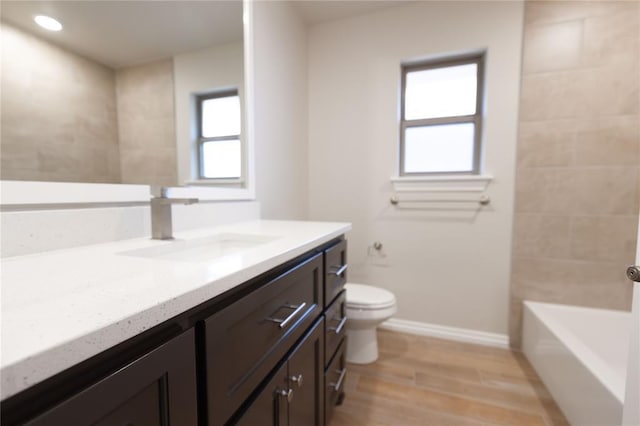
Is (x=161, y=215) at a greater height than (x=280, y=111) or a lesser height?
lesser

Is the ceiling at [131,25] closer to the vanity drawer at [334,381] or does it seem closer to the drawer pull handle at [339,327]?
the drawer pull handle at [339,327]

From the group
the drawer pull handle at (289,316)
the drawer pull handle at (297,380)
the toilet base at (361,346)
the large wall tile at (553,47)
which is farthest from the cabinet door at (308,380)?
the large wall tile at (553,47)

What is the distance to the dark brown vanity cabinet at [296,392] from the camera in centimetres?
64

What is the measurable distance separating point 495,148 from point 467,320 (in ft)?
3.93

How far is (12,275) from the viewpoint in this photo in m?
0.52

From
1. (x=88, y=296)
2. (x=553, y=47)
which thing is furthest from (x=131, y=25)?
(x=553, y=47)

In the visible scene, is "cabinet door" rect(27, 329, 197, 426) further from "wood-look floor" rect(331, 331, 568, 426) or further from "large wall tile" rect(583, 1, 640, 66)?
"large wall tile" rect(583, 1, 640, 66)

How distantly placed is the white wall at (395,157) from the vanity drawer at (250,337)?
1397 mm

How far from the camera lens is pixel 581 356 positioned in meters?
1.26

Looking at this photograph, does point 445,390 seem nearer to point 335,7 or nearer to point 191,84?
point 191,84

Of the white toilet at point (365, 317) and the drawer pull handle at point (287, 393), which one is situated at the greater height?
the drawer pull handle at point (287, 393)

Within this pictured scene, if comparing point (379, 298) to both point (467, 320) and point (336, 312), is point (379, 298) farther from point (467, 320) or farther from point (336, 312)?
point (467, 320)

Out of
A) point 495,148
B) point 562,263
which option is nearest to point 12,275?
point 495,148

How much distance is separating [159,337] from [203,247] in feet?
2.17
